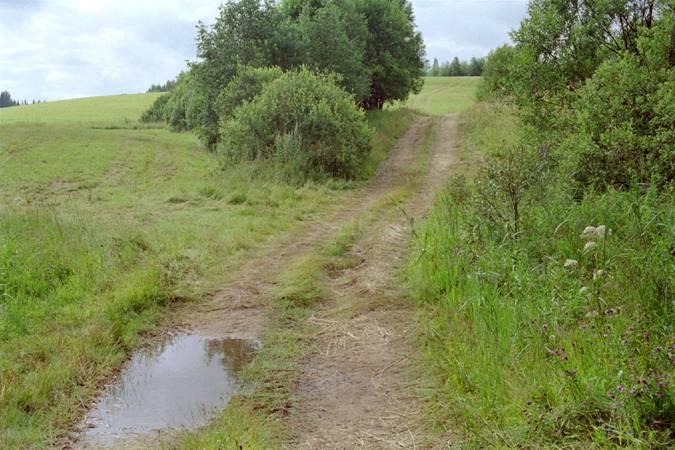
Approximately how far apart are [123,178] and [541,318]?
18.0 meters

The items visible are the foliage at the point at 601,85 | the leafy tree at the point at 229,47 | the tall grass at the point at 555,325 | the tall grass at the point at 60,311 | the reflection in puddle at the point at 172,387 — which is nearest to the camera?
the tall grass at the point at 555,325

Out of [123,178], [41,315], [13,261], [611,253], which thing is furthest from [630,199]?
[123,178]

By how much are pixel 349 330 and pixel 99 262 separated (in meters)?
3.73

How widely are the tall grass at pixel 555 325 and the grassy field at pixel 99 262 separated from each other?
3066 millimetres

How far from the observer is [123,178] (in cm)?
2011

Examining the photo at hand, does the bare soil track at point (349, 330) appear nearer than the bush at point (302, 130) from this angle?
Yes

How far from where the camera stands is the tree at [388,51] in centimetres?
3609

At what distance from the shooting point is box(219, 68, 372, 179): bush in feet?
52.4

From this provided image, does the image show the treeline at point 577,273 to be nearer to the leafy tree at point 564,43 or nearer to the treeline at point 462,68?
the leafy tree at point 564,43

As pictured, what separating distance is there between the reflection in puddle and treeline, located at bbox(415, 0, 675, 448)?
1.90 meters

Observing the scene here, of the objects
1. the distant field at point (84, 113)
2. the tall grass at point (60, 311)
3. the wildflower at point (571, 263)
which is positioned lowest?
the tall grass at point (60, 311)

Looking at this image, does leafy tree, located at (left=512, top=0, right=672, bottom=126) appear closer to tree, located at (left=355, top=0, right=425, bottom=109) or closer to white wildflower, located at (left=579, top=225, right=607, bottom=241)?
white wildflower, located at (left=579, top=225, right=607, bottom=241)

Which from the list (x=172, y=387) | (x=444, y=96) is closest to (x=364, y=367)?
(x=172, y=387)

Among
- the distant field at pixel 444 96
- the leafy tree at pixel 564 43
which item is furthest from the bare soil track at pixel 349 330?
the distant field at pixel 444 96
